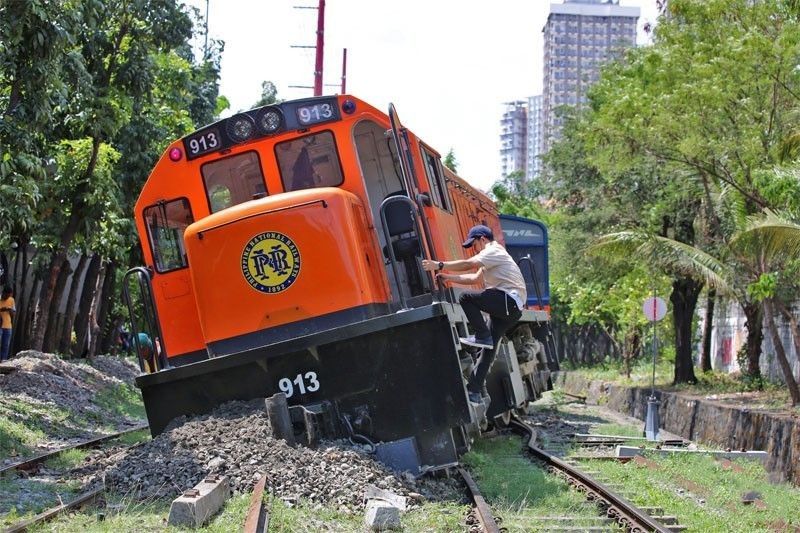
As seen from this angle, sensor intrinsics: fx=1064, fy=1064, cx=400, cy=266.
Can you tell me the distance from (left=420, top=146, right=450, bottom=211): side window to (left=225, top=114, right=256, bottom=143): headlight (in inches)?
64.4

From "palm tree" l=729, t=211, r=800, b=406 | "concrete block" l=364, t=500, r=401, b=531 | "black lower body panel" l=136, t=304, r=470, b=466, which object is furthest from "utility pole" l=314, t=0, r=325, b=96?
"concrete block" l=364, t=500, r=401, b=531

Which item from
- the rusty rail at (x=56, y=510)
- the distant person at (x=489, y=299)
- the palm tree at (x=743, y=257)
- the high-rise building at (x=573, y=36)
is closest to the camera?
the rusty rail at (x=56, y=510)

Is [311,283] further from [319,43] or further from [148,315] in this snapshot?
[319,43]

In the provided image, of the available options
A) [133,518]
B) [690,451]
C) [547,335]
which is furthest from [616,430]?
[133,518]

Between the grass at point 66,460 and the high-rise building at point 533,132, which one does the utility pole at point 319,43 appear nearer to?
the grass at point 66,460

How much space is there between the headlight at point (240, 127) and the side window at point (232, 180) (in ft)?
0.55

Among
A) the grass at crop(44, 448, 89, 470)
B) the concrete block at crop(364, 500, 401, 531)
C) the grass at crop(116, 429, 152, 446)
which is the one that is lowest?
the grass at crop(116, 429, 152, 446)

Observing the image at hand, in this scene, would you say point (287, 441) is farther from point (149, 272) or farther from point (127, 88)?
point (127, 88)

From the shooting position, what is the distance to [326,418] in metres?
9.38

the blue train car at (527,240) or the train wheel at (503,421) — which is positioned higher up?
the blue train car at (527,240)

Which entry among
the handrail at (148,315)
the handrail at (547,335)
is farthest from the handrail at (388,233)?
the handrail at (547,335)

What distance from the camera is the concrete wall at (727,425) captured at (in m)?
14.6

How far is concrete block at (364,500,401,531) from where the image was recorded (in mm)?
7586

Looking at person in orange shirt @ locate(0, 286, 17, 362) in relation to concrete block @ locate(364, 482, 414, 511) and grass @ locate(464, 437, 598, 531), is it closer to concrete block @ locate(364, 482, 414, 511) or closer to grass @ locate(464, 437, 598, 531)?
grass @ locate(464, 437, 598, 531)
